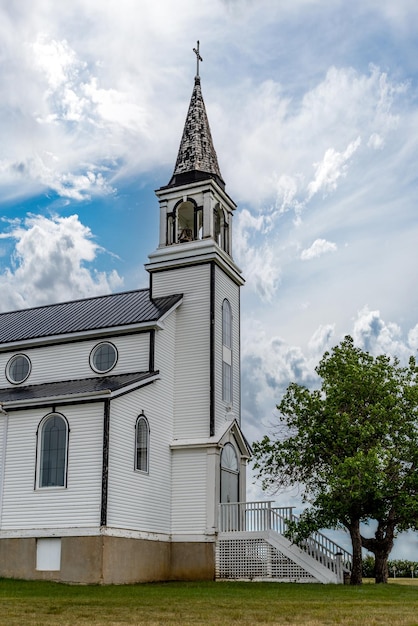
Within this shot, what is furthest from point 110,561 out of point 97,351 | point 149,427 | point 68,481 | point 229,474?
point 97,351

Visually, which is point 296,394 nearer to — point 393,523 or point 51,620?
point 393,523

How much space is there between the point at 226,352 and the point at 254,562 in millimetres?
9277

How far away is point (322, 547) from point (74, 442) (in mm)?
10020

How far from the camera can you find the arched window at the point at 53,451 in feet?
91.2

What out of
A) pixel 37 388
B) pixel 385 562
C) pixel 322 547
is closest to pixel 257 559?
pixel 322 547

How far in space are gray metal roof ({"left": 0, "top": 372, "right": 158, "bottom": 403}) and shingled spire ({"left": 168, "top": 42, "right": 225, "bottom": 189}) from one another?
10.7 metres

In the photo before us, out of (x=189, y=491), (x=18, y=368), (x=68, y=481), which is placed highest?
(x=18, y=368)

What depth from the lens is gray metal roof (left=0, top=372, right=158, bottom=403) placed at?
28797mm

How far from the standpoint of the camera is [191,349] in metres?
33.4

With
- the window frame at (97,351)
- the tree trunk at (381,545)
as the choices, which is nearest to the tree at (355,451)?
the tree trunk at (381,545)

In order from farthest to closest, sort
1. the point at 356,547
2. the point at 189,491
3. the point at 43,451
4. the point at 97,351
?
the point at 97,351 < the point at 189,491 < the point at 356,547 < the point at 43,451

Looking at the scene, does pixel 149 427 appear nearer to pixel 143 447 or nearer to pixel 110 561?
pixel 143 447

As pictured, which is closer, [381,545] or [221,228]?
[381,545]

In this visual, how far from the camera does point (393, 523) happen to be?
29.0m
